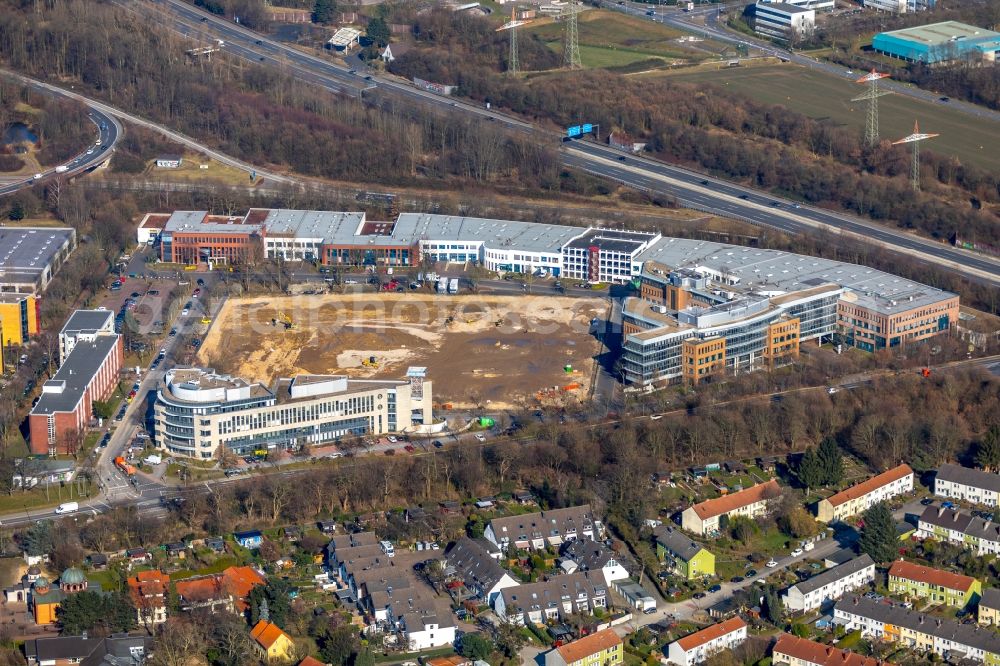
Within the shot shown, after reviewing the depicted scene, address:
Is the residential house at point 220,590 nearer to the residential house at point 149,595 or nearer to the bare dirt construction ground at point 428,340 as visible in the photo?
the residential house at point 149,595

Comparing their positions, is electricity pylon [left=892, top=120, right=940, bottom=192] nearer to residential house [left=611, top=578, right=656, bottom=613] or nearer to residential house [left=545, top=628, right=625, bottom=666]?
residential house [left=611, top=578, right=656, bottom=613]

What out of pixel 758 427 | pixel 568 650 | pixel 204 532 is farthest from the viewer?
pixel 758 427

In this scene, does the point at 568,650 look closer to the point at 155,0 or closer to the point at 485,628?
the point at 485,628

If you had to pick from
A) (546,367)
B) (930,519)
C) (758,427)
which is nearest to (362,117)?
(546,367)

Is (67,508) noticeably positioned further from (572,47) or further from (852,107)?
(572,47)

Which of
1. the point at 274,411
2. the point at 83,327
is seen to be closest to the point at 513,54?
the point at 83,327

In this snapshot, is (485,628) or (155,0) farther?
(155,0)

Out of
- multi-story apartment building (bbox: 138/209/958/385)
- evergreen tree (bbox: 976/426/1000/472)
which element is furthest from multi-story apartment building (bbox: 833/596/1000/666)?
multi-story apartment building (bbox: 138/209/958/385)
